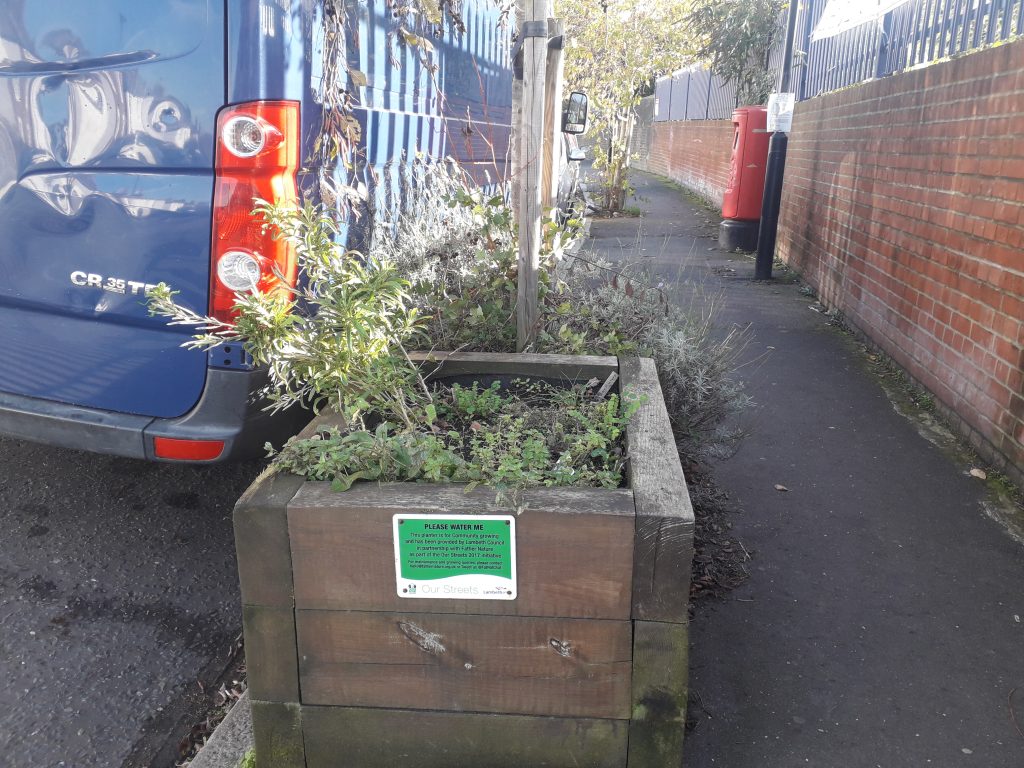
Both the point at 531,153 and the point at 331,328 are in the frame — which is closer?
the point at 331,328

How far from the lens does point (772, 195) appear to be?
996 centimetres

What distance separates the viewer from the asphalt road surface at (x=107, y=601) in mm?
2662

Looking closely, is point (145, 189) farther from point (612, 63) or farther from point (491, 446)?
point (612, 63)

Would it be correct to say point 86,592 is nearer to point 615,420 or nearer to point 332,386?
point 332,386

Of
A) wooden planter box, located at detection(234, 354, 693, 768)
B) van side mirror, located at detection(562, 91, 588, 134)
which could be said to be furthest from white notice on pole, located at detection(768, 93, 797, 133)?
wooden planter box, located at detection(234, 354, 693, 768)

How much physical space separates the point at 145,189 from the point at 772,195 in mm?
8227

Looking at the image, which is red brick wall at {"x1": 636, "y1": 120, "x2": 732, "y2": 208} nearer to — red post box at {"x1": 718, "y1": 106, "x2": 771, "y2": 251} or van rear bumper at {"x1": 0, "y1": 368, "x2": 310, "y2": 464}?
red post box at {"x1": 718, "y1": 106, "x2": 771, "y2": 251}

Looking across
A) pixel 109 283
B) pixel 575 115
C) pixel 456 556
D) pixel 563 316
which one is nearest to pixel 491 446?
pixel 456 556

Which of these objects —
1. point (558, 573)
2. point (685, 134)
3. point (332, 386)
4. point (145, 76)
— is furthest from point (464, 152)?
point (685, 134)

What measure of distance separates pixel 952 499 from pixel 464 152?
3.37 meters

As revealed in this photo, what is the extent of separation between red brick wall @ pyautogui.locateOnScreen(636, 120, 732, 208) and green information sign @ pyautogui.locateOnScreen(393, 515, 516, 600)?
42.3 ft

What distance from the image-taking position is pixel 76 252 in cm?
320

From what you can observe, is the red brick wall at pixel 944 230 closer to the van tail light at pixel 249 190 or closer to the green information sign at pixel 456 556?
the green information sign at pixel 456 556

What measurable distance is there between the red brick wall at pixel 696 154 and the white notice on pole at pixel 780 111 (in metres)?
4.47
